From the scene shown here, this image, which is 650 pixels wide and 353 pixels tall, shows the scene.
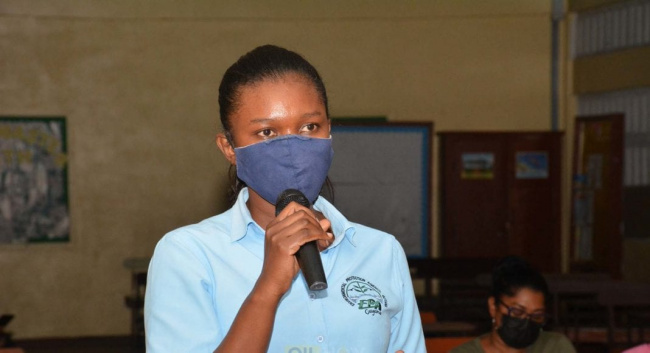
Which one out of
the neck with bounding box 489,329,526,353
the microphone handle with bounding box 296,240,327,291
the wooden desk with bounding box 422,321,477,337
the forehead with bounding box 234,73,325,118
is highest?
the forehead with bounding box 234,73,325,118

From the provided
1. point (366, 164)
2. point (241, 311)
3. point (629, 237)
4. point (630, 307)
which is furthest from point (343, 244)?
point (629, 237)

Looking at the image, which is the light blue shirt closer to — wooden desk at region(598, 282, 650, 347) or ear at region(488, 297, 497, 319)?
ear at region(488, 297, 497, 319)

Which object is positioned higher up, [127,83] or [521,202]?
[127,83]

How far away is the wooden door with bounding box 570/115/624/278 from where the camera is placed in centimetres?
981

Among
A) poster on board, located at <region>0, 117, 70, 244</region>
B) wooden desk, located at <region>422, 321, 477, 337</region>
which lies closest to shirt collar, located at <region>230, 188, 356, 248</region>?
wooden desk, located at <region>422, 321, 477, 337</region>

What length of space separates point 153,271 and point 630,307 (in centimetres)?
657

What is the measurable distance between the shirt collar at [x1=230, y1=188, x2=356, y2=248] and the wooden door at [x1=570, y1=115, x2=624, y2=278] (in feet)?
28.5

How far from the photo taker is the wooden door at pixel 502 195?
1045 centimetres

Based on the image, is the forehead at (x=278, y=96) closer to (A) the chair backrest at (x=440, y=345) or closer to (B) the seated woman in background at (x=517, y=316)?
(B) the seated woman in background at (x=517, y=316)

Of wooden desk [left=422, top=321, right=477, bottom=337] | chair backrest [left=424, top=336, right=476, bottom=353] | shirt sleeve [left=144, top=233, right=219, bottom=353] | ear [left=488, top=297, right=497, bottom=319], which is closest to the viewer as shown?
shirt sleeve [left=144, top=233, right=219, bottom=353]

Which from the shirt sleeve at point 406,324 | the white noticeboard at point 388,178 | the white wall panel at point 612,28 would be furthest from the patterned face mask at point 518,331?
the white wall panel at point 612,28

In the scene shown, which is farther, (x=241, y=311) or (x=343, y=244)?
(x=343, y=244)

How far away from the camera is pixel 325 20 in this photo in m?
10.3

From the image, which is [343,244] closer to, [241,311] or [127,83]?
[241,311]
